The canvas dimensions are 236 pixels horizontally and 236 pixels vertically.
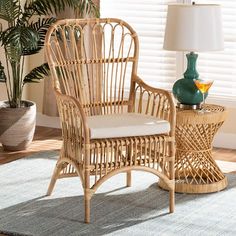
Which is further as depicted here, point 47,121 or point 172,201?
point 47,121

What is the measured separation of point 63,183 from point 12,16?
1514mm

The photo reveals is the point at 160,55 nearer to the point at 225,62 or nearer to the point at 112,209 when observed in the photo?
the point at 225,62

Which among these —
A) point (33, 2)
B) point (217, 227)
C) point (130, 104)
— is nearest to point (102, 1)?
point (33, 2)

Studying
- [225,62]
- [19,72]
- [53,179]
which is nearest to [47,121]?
[19,72]

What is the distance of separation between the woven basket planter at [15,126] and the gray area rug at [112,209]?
0.68 meters

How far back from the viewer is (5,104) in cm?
583

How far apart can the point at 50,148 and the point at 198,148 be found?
155 centimetres

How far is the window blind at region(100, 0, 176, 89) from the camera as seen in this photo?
19.5 ft

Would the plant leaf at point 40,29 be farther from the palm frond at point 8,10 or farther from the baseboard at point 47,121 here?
the baseboard at point 47,121

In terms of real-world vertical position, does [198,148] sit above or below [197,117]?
below

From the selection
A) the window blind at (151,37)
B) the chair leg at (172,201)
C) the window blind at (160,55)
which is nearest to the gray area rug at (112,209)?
the chair leg at (172,201)

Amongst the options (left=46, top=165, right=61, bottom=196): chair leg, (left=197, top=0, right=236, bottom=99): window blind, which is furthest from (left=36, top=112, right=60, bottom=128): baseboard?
(left=46, top=165, right=61, bottom=196): chair leg

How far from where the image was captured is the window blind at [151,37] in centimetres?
594

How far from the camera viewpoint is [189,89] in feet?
15.1
